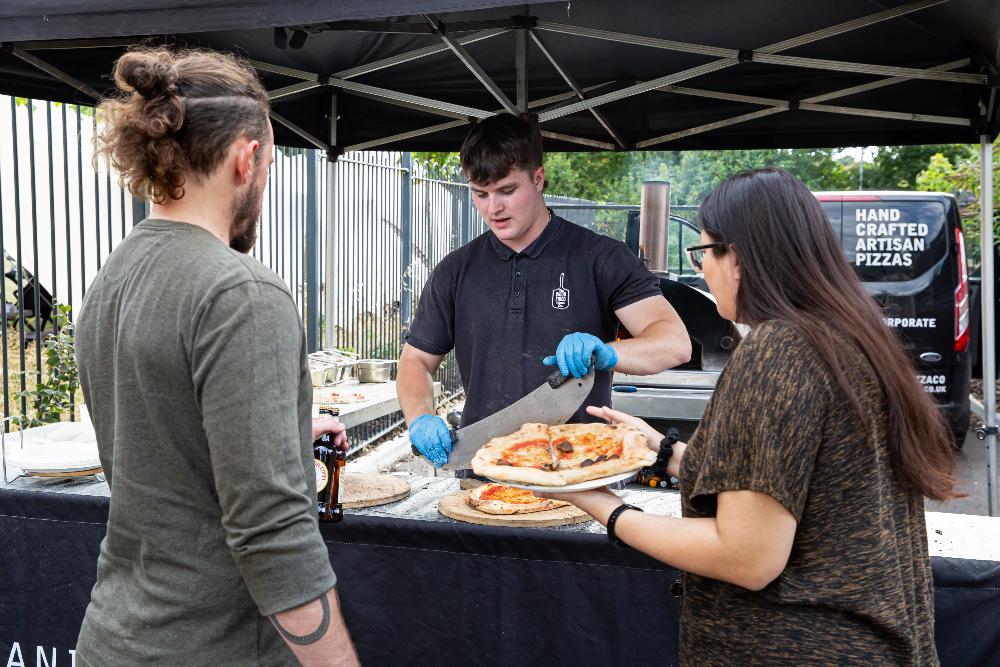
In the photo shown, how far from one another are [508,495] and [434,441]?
1.17 feet

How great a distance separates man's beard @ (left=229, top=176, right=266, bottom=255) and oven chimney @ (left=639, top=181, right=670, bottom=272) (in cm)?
593

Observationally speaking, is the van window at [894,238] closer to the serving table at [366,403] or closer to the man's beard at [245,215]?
the serving table at [366,403]

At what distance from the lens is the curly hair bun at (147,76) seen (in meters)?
1.31

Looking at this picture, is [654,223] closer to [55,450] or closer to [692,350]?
[692,350]

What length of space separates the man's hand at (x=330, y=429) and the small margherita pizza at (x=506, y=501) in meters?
0.63

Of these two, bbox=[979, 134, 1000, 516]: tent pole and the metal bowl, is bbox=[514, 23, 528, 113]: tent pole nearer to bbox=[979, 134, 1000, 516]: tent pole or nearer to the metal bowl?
bbox=[979, 134, 1000, 516]: tent pole

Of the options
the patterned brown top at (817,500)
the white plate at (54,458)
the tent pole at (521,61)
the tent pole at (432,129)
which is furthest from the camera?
the tent pole at (432,129)

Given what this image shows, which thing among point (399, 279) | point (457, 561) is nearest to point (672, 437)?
point (457, 561)

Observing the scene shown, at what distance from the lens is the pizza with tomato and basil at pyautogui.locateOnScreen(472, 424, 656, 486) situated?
6.26ft

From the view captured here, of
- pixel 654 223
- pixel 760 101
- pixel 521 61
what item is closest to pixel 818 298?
pixel 521 61

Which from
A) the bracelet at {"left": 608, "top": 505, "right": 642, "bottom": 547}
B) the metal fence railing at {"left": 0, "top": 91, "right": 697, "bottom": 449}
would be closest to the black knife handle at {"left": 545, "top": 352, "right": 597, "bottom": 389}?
the bracelet at {"left": 608, "top": 505, "right": 642, "bottom": 547}

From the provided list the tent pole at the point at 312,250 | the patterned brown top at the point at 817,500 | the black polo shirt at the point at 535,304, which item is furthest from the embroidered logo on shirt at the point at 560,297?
the tent pole at the point at 312,250

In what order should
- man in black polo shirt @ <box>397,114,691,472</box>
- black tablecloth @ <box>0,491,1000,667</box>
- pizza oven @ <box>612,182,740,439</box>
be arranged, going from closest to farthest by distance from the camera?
black tablecloth @ <box>0,491,1000,667</box> < man in black polo shirt @ <box>397,114,691,472</box> < pizza oven @ <box>612,182,740,439</box>

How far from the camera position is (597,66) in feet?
13.7
